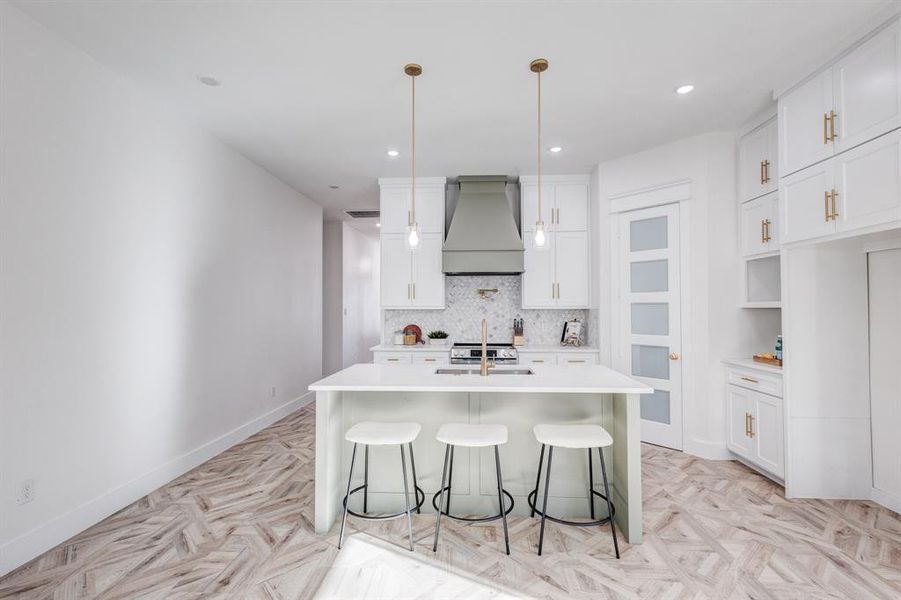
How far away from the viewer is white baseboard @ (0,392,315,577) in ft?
6.94

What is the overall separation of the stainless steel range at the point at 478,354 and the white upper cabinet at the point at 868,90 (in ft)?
9.65

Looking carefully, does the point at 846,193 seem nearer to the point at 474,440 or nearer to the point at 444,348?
the point at 474,440

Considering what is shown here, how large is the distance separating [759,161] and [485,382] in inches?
116

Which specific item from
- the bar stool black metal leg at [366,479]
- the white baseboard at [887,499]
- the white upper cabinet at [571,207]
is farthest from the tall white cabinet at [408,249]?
the white baseboard at [887,499]

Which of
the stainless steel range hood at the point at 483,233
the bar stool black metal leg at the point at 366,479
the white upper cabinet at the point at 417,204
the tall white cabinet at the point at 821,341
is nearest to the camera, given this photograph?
the bar stool black metal leg at the point at 366,479

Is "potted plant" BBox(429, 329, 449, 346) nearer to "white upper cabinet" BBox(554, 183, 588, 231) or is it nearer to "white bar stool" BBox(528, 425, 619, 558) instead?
"white upper cabinet" BBox(554, 183, 588, 231)

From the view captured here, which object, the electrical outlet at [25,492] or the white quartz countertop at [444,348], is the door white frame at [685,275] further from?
the electrical outlet at [25,492]

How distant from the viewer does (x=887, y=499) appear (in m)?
2.70

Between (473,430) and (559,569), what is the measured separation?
2.59 feet

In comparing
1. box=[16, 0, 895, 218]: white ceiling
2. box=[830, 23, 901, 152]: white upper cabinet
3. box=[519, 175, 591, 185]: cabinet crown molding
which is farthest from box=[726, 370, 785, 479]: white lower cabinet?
box=[519, 175, 591, 185]: cabinet crown molding

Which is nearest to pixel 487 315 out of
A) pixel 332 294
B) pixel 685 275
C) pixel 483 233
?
pixel 483 233

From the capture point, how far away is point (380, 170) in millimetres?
4605

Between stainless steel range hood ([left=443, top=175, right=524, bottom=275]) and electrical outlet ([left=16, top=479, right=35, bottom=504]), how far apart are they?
355 centimetres

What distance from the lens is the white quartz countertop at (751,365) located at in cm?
303
